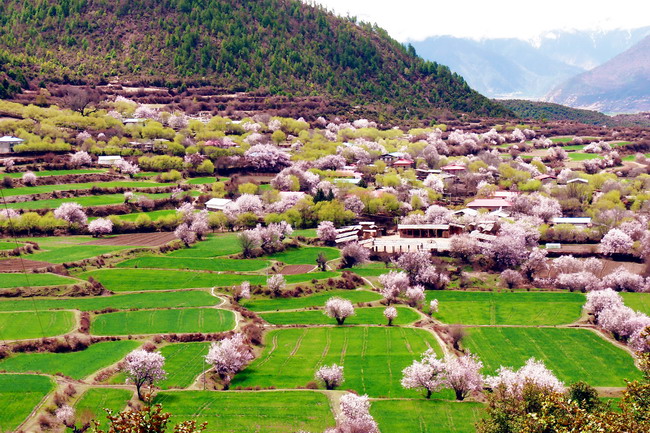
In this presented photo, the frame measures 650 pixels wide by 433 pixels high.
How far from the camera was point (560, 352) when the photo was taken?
49031mm

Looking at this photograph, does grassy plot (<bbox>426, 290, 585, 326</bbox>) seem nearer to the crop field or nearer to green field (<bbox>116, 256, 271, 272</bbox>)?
green field (<bbox>116, 256, 271, 272</bbox>)

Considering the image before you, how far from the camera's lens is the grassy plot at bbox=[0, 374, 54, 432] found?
36.5 metres

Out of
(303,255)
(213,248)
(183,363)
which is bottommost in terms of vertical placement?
(183,363)

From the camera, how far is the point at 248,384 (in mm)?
43188

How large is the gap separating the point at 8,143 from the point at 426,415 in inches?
3095

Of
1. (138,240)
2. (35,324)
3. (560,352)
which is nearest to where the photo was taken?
(560,352)

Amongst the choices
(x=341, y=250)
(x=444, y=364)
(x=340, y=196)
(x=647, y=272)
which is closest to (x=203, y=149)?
(x=340, y=196)

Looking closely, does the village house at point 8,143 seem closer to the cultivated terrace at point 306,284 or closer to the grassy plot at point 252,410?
the cultivated terrace at point 306,284

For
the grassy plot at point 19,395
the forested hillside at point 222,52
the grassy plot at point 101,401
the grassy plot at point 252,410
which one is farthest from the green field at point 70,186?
the forested hillside at point 222,52

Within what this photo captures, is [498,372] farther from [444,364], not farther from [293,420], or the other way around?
[293,420]

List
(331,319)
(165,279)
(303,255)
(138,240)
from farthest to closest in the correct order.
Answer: (138,240) → (303,255) → (165,279) → (331,319)

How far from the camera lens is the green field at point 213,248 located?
70500 millimetres

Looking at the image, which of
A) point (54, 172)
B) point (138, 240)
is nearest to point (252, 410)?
point (138, 240)

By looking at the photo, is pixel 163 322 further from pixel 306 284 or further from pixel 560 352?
pixel 560 352
